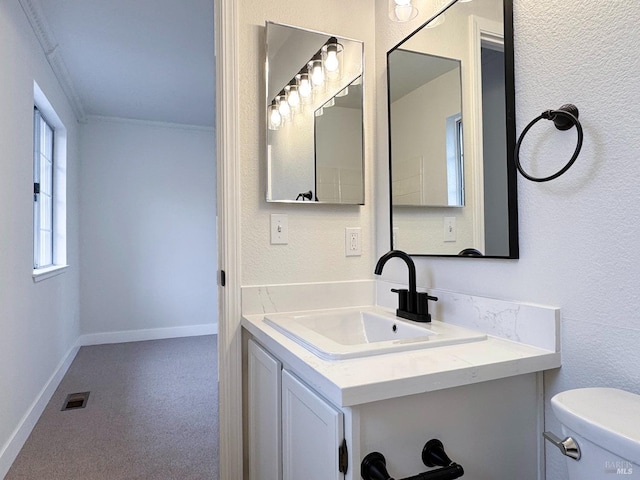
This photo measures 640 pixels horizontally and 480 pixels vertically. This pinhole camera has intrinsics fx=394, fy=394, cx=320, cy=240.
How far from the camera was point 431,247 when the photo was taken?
1378mm

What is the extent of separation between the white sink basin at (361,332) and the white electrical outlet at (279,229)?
0.28 metres

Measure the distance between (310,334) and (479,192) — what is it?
25.9 inches

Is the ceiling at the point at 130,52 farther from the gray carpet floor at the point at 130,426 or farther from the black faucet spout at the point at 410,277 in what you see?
the gray carpet floor at the point at 130,426

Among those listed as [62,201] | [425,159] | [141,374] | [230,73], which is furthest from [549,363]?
[62,201]

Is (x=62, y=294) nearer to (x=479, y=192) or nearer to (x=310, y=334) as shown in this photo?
(x=310, y=334)

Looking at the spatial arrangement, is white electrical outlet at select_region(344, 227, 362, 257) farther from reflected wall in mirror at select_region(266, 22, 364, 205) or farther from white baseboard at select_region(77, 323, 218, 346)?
white baseboard at select_region(77, 323, 218, 346)

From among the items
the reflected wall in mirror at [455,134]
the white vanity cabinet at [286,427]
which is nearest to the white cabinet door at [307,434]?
the white vanity cabinet at [286,427]

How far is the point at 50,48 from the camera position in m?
2.70

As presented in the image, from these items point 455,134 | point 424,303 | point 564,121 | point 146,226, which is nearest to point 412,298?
point 424,303

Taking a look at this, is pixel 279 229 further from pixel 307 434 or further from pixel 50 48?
pixel 50 48

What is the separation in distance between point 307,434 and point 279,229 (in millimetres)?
784

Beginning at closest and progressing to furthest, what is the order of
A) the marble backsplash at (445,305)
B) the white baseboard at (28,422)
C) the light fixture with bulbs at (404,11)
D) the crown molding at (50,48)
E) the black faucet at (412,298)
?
1. the marble backsplash at (445,305)
2. the black faucet at (412,298)
3. the light fixture with bulbs at (404,11)
4. the white baseboard at (28,422)
5. the crown molding at (50,48)

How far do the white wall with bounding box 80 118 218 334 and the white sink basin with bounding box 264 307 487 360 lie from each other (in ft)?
11.2

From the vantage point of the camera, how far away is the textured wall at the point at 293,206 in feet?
4.85
